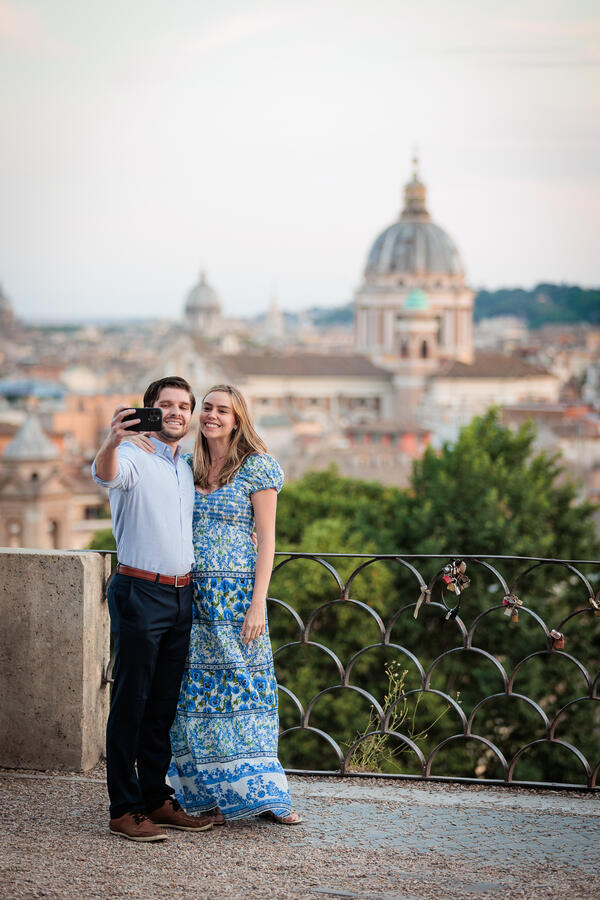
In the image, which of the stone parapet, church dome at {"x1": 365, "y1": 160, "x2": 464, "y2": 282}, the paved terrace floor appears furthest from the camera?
church dome at {"x1": 365, "y1": 160, "x2": 464, "y2": 282}

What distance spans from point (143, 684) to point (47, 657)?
0.75 meters

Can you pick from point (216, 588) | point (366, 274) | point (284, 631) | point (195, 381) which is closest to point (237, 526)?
point (216, 588)

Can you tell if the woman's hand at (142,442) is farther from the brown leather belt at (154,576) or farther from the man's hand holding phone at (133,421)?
the brown leather belt at (154,576)

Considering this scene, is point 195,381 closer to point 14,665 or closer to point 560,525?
point 560,525

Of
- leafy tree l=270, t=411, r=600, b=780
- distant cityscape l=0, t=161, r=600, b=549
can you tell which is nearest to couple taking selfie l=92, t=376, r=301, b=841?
leafy tree l=270, t=411, r=600, b=780

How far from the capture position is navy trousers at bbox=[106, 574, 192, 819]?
11.8ft

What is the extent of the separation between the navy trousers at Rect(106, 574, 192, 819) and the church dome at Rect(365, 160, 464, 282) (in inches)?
3957

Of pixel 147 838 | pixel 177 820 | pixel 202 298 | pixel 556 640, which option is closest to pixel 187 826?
pixel 177 820

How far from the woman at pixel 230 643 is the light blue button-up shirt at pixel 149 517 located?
0.13 m

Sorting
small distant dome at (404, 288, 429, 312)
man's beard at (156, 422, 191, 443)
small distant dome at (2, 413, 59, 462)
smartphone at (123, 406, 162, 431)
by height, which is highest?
small distant dome at (404, 288, 429, 312)

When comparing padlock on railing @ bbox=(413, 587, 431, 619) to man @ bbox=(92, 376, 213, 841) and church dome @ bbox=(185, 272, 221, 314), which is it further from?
church dome @ bbox=(185, 272, 221, 314)

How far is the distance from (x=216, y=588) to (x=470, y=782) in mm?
1332

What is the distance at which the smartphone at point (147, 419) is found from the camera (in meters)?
3.52

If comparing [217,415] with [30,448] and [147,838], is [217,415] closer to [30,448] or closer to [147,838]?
[147,838]
